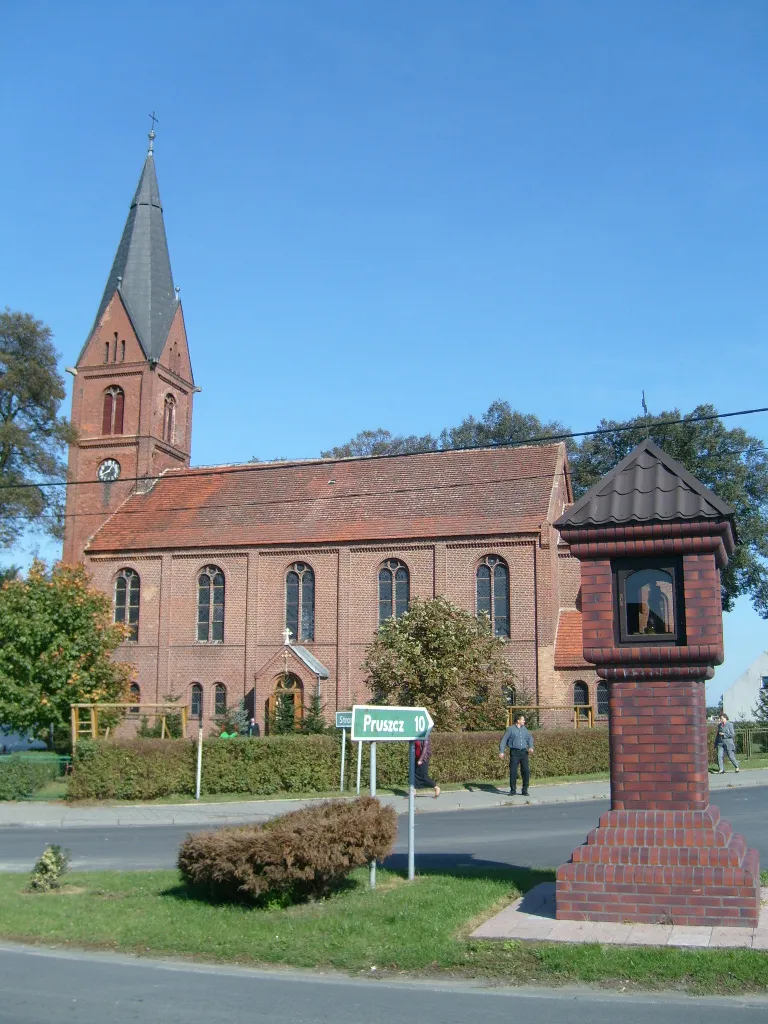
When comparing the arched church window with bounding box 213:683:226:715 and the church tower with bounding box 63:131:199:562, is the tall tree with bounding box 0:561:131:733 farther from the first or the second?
the church tower with bounding box 63:131:199:562

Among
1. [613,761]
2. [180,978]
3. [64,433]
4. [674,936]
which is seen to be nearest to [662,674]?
[613,761]

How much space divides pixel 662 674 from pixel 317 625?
31043 millimetres

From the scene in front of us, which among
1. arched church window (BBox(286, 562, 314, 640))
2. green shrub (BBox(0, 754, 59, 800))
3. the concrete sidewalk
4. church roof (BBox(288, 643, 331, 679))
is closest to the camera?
the concrete sidewalk

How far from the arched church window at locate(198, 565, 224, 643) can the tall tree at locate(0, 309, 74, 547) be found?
7576 millimetres

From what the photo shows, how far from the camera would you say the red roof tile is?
36.1 m

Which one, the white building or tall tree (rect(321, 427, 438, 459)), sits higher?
tall tree (rect(321, 427, 438, 459))

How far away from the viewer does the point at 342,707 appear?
38.1m

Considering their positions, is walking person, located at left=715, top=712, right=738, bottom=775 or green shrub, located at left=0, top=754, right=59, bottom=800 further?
walking person, located at left=715, top=712, right=738, bottom=775

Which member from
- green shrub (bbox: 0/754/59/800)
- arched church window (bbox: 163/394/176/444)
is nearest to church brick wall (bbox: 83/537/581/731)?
arched church window (bbox: 163/394/176/444)

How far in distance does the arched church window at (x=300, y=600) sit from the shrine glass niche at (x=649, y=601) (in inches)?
1219

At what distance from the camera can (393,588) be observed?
128ft

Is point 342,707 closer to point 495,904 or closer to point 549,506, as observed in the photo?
point 549,506

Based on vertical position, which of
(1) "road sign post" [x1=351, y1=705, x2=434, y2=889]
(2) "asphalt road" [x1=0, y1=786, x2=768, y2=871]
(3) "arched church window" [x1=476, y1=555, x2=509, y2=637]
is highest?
(3) "arched church window" [x1=476, y1=555, x2=509, y2=637]

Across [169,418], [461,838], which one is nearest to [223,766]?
[461,838]
